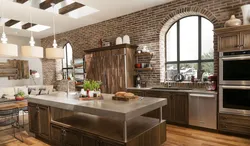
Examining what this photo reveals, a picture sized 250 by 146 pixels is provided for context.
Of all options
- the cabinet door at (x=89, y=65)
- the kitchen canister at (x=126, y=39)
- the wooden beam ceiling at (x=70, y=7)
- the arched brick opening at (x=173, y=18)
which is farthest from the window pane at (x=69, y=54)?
the arched brick opening at (x=173, y=18)

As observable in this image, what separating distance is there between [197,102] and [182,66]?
4.44 ft

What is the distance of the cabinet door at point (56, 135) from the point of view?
3037 millimetres

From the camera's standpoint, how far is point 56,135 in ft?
10.2

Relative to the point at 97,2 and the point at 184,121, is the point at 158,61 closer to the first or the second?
the point at 184,121

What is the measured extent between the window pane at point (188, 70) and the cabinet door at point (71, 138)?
11.2ft

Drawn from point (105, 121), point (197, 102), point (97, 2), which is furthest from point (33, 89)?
point (197, 102)

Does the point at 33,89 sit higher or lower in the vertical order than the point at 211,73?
lower

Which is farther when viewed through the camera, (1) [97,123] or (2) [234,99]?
(2) [234,99]

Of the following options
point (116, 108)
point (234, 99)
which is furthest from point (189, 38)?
point (116, 108)

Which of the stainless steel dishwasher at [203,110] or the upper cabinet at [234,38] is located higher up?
the upper cabinet at [234,38]

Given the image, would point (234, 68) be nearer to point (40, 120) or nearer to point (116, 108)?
point (116, 108)

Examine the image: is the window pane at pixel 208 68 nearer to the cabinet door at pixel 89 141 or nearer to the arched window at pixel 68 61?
the cabinet door at pixel 89 141

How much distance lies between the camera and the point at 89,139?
2527 mm

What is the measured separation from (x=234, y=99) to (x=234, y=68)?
A: 2.13 ft
